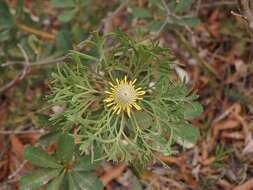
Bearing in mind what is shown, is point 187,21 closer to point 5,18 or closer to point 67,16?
point 67,16

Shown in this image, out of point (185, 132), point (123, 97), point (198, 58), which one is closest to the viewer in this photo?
point (123, 97)

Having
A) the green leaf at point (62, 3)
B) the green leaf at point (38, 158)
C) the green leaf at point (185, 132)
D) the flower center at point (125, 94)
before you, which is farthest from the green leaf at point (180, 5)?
the green leaf at point (38, 158)

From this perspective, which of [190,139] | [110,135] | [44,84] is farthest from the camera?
[44,84]

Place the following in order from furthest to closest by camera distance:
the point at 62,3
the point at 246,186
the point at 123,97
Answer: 1. the point at 62,3
2. the point at 246,186
3. the point at 123,97

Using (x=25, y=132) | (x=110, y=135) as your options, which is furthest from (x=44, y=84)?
(x=110, y=135)

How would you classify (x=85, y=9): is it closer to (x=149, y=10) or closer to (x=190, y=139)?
(x=149, y=10)

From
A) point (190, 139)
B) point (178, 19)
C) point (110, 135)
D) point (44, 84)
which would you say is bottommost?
point (110, 135)

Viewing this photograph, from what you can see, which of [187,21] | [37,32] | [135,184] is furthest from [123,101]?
[37,32]
